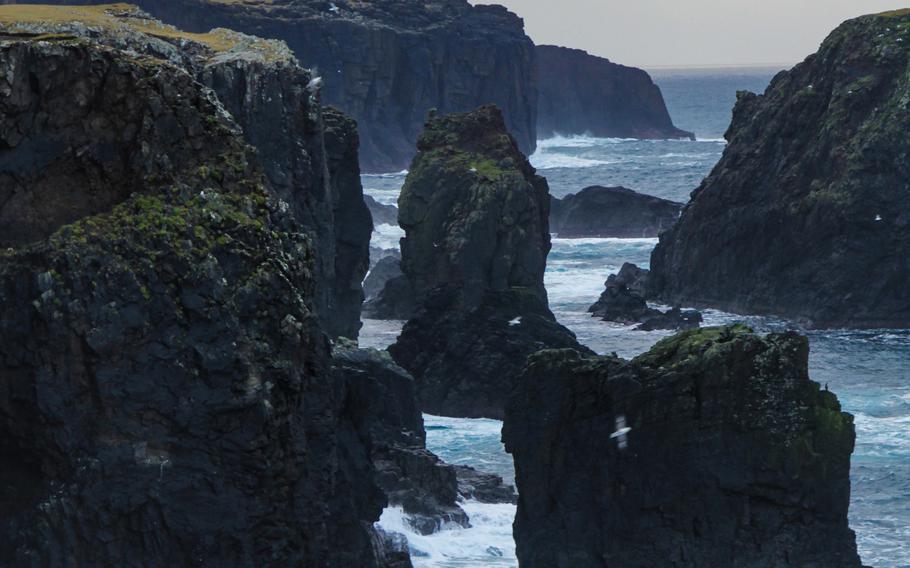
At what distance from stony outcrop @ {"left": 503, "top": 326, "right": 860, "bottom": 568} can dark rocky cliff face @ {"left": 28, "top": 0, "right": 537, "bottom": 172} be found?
5067 inches

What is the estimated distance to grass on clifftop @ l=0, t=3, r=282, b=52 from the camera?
36.0 meters

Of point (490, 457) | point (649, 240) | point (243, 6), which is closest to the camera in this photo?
point (490, 457)

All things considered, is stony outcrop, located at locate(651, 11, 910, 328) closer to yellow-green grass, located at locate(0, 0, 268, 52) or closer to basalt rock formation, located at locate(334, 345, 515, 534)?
basalt rock formation, located at locate(334, 345, 515, 534)

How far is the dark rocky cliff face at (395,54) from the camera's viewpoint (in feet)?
542

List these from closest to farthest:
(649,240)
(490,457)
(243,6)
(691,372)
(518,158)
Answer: (691,372)
(490,457)
(518,158)
(649,240)
(243,6)

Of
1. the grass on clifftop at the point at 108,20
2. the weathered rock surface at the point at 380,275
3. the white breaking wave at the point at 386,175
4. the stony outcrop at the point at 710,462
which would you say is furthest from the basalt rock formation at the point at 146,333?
the white breaking wave at the point at 386,175

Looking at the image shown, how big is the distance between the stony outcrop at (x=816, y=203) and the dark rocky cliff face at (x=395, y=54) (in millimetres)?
82555

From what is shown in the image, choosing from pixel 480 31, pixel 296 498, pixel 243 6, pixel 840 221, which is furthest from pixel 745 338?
pixel 480 31

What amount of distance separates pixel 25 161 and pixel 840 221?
55.7 meters

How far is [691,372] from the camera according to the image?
102ft

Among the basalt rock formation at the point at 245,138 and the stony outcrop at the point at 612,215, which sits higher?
the basalt rock formation at the point at 245,138

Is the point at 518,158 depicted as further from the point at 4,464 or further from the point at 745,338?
the point at 4,464

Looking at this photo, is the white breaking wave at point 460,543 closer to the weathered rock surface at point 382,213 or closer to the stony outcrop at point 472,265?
the stony outcrop at point 472,265

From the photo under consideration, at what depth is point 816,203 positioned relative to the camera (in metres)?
75.4
